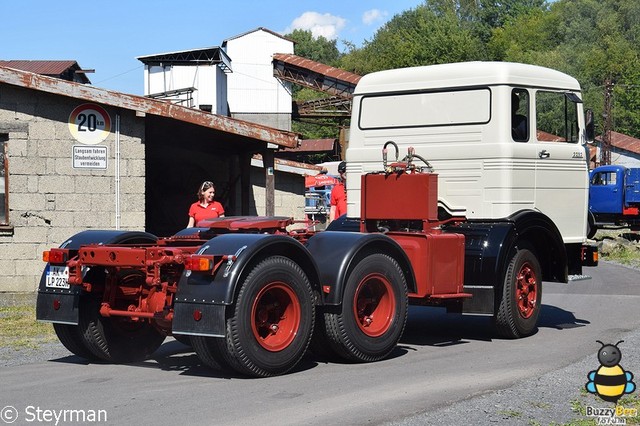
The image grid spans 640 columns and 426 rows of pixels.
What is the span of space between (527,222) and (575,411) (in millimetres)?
4512

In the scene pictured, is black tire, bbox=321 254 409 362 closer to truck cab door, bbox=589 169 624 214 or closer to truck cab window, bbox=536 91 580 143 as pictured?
truck cab window, bbox=536 91 580 143

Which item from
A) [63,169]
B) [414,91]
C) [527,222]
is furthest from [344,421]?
[63,169]

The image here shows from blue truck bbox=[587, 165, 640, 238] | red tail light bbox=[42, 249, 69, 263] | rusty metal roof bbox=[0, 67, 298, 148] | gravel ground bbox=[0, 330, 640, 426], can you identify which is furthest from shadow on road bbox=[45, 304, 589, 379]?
blue truck bbox=[587, 165, 640, 238]

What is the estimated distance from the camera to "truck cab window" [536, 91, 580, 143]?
11867mm

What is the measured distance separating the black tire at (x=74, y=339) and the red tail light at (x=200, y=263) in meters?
1.78

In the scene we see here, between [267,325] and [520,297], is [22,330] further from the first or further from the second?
[520,297]

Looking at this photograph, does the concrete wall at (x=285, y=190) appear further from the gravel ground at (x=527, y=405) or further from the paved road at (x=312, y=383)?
the gravel ground at (x=527, y=405)

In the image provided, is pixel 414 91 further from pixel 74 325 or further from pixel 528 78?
pixel 74 325

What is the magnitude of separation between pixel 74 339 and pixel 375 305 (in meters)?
2.80

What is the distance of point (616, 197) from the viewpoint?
43.7 meters

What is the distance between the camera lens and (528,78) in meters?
11.6

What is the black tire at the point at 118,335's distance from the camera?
905cm

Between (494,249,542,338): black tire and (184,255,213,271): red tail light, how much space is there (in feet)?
13.3

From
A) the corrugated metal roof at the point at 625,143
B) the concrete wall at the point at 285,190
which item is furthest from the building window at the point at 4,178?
the corrugated metal roof at the point at 625,143
